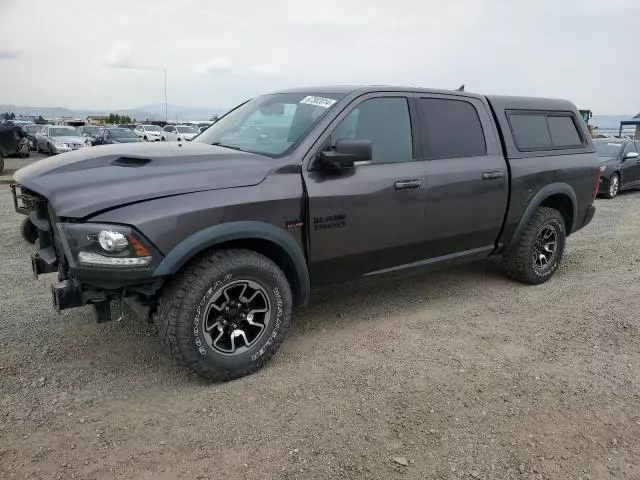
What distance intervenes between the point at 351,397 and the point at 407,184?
1668mm

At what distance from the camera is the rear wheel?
497 inches

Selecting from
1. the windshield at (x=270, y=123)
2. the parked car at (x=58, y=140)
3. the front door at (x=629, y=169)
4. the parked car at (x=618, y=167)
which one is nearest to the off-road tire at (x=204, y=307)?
the windshield at (x=270, y=123)

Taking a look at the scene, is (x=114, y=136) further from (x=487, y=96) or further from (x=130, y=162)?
(x=130, y=162)

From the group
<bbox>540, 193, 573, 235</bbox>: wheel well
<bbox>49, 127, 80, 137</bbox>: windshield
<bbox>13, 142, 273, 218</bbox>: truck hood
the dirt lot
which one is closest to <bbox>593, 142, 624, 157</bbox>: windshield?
<bbox>540, 193, 573, 235</bbox>: wheel well

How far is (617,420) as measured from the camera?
303 cm

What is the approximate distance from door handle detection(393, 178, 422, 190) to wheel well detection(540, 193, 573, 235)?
6.36 ft

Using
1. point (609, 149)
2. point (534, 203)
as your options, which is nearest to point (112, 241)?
point (534, 203)

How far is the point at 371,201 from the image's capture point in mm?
3814

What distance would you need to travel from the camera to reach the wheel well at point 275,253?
3.36 m

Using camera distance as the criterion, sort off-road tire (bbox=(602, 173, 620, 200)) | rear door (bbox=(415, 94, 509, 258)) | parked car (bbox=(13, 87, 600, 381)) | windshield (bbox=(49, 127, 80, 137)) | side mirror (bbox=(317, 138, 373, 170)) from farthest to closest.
Answer: windshield (bbox=(49, 127, 80, 137)), off-road tire (bbox=(602, 173, 620, 200)), rear door (bbox=(415, 94, 509, 258)), side mirror (bbox=(317, 138, 373, 170)), parked car (bbox=(13, 87, 600, 381))

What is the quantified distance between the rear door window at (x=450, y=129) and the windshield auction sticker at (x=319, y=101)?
32.5 inches

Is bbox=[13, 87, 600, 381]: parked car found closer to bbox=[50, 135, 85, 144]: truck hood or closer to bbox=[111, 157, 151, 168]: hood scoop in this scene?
bbox=[111, 157, 151, 168]: hood scoop

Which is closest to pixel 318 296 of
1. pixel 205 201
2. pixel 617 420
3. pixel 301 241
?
pixel 301 241

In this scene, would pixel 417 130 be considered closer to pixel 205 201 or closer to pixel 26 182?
pixel 205 201
